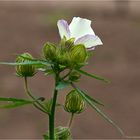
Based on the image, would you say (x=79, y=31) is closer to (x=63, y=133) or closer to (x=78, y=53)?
(x=78, y=53)

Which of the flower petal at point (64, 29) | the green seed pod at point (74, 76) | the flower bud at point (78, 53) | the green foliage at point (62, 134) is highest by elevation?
the flower petal at point (64, 29)

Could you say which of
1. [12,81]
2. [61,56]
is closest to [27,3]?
[12,81]

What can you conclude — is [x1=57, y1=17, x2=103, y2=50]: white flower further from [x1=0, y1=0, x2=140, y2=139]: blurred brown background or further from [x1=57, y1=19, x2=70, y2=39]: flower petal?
[x1=0, y1=0, x2=140, y2=139]: blurred brown background

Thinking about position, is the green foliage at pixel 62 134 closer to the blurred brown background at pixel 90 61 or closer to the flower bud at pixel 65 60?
the flower bud at pixel 65 60

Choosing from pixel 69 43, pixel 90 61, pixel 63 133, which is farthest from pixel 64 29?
pixel 90 61

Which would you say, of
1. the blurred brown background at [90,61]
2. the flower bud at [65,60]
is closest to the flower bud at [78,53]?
the flower bud at [65,60]

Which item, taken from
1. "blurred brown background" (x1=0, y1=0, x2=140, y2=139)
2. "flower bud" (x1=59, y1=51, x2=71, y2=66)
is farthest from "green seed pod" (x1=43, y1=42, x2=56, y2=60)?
"blurred brown background" (x1=0, y1=0, x2=140, y2=139)

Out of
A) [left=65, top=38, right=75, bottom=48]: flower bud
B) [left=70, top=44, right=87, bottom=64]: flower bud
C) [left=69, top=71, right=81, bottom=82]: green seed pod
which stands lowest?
[left=69, top=71, right=81, bottom=82]: green seed pod
